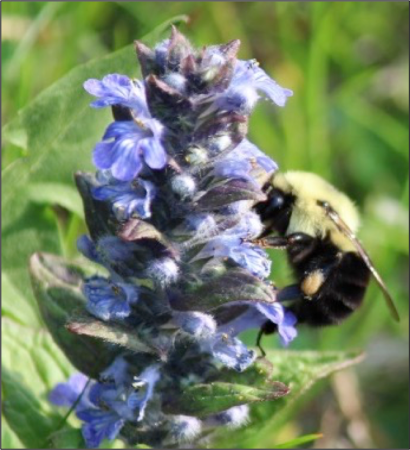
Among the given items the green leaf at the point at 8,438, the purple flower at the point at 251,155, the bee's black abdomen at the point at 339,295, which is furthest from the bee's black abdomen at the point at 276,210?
the green leaf at the point at 8,438

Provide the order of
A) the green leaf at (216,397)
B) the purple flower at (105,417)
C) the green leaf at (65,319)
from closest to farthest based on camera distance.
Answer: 1. the green leaf at (216,397)
2. the purple flower at (105,417)
3. the green leaf at (65,319)

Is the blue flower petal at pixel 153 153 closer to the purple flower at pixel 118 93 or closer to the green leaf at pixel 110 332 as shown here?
the purple flower at pixel 118 93

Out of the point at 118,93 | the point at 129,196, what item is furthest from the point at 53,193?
the point at 118,93

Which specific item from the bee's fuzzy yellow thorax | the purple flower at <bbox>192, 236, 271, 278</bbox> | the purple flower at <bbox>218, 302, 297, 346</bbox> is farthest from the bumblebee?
the purple flower at <bbox>192, 236, 271, 278</bbox>

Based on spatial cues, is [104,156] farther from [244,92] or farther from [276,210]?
[276,210]

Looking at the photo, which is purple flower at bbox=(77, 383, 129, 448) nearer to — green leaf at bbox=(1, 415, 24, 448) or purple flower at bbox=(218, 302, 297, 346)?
purple flower at bbox=(218, 302, 297, 346)

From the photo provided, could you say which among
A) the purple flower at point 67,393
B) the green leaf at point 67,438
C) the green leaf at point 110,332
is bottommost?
the green leaf at point 67,438

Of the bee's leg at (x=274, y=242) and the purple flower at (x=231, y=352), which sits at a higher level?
the bee's leg at (x=274, y=242)
